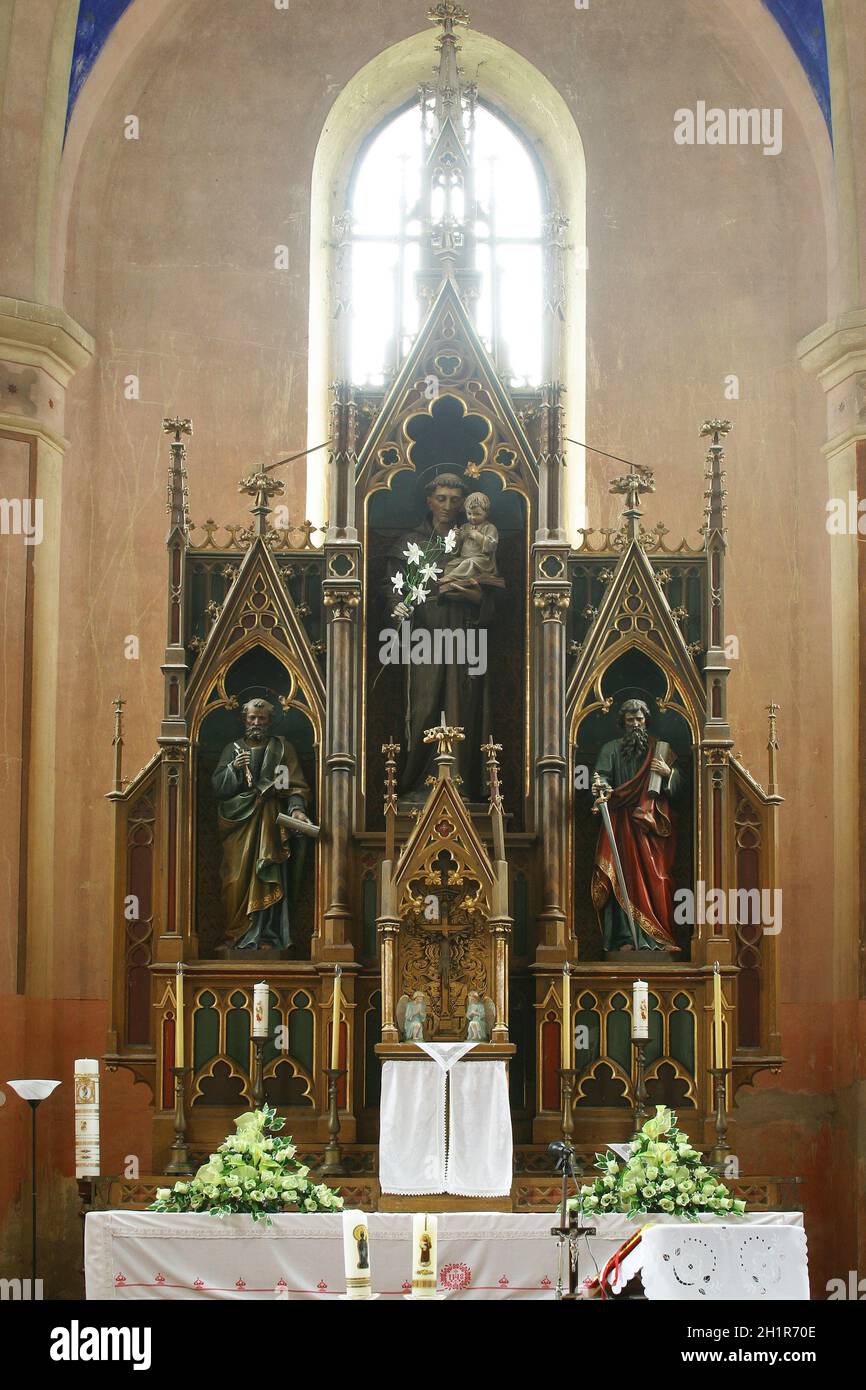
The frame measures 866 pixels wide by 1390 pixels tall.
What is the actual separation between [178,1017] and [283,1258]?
202 cm

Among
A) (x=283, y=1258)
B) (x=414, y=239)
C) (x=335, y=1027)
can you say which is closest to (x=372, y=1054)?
(x=335, y=1027)

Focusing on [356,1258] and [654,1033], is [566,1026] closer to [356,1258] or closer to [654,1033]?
[654,1033]

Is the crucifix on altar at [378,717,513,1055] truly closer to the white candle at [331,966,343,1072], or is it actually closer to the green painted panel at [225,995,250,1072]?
the white candle at [331,966,343,1072]

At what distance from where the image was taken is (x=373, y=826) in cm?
1530

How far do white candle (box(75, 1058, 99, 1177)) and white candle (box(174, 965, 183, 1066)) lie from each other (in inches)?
34.6

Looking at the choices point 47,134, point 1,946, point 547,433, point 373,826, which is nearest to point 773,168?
point 547,433

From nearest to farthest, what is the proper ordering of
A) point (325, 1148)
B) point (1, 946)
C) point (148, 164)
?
point (325, 1148) < point (1, 946) < point (148, 164)

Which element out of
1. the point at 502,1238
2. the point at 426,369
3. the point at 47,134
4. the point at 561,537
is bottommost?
the point at 502,1238

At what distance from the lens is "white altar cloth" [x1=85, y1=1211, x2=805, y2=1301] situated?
507 inches

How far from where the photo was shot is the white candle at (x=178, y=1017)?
14273mm

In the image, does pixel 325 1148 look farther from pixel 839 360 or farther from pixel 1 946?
pixel 839 360

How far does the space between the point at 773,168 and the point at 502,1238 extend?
33.5 feet

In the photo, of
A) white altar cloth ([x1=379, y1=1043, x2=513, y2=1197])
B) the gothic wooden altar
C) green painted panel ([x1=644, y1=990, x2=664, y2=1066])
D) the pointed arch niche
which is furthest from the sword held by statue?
the pointed arch niche

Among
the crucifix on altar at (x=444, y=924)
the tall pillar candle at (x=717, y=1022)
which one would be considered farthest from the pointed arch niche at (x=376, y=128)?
the tall pillar candle at (x=717, y=1022)
